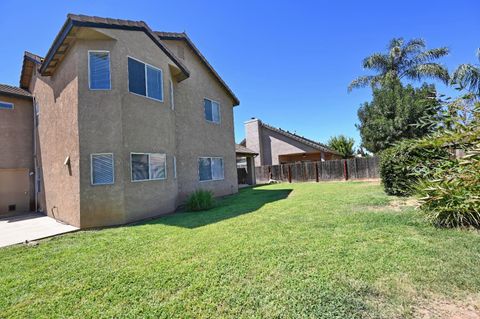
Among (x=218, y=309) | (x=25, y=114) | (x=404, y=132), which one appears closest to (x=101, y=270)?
Result: (x=218, y=309)

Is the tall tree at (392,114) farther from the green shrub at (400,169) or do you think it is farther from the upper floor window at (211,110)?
the upper floor window at (211,110)

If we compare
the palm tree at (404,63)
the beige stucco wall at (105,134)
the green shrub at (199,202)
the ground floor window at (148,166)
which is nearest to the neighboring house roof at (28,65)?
the beige stucco wall at (105,134)

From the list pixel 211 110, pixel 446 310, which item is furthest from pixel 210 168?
pixel 446 310

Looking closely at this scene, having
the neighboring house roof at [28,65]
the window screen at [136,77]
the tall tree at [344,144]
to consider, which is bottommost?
the tall tree at [344,144]

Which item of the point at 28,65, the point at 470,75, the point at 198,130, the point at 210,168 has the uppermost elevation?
the point at 28,65

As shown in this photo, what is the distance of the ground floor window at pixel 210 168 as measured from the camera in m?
13.7

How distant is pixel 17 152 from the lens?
12938 mm

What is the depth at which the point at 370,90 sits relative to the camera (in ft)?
76.2

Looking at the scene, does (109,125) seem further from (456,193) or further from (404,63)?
(404,63)

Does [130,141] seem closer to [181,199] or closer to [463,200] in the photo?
[181,199]

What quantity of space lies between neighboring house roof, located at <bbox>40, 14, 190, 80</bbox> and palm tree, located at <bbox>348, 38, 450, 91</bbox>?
21564 millimetres

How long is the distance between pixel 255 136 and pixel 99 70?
22126mm

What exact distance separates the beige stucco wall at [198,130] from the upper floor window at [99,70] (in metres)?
3.95

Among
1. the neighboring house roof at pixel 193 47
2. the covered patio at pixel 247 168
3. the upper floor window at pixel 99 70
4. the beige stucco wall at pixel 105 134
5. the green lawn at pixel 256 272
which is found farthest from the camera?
the covered patio at pixel 247 168
